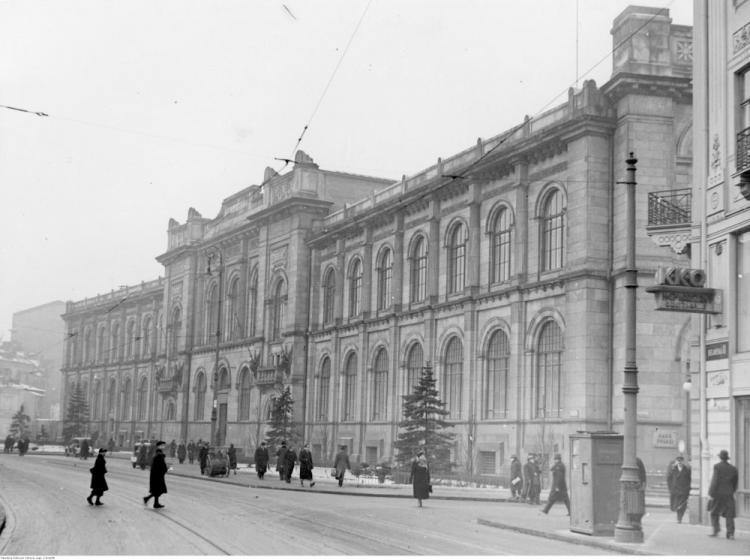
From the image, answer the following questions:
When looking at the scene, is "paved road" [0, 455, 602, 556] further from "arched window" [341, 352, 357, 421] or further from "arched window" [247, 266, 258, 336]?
"arched window" [247, 266, 258, 336]

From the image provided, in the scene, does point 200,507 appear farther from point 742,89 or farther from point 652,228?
point 742,89

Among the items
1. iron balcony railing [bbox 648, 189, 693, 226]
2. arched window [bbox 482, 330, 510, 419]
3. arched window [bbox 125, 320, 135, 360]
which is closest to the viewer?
iron balcony railing [bbox 648, 189, 693, 226]

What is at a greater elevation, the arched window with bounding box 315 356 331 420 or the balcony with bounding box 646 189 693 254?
the balcony with bounding box 646 189 693 254

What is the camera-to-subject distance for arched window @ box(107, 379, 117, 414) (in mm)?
95312

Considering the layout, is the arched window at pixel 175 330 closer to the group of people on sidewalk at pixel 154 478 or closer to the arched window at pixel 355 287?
the arched window at pixel 355 287

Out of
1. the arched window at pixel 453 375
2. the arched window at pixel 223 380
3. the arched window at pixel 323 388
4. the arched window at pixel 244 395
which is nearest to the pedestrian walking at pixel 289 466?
the arched window at pixel 453 375

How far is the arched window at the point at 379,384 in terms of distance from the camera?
5106cm

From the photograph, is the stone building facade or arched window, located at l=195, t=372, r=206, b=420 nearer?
the stone building facade

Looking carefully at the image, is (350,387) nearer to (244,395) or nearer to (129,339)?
(244,395)

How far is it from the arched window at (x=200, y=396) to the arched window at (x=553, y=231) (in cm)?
3965

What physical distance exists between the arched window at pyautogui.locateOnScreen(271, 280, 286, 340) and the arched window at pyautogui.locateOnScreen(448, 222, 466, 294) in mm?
18722

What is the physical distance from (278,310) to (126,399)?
116ft

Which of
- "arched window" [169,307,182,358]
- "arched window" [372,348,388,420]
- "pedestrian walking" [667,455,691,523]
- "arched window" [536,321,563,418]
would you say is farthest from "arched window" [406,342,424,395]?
"arched window" [169,307,182,358]

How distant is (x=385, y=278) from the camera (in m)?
52.3
